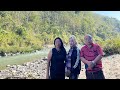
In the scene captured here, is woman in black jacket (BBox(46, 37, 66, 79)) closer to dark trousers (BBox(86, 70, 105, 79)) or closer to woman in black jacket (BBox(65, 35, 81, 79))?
woman in black jacket (BBox(65, 35, 81, 79))

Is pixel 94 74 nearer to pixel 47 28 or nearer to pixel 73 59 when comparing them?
pixel 73 59

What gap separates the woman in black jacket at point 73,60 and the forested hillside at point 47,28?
0.39 m

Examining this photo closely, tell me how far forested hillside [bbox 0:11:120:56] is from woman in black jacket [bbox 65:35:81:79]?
1.27 feet

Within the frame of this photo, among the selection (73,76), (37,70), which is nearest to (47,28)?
(37,70)

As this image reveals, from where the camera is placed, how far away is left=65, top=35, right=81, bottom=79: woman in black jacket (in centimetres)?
475

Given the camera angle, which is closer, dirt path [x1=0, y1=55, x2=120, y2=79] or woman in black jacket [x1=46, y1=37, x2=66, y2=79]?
woman in black jacket [x1=46, y1=37, x2=66, y2=79]

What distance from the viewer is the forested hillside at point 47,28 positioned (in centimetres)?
521

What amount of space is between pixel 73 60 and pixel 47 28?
0.91m

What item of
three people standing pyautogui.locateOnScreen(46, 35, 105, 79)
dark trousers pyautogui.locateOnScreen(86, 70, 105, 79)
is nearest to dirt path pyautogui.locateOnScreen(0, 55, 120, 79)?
dark trousers pyautogui.locateOnScreen(86, 70, 105, 79)

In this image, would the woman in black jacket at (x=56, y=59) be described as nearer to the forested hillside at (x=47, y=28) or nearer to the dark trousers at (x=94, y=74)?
the forested hillside at (x=47, y=28)

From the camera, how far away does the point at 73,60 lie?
4.79 metres

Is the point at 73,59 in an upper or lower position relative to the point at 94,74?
upper

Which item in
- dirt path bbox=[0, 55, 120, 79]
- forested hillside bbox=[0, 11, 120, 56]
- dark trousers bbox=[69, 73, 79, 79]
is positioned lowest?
dark trousers bbox=[69, 73, 79, 79]

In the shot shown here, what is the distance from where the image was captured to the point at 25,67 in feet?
17.1
